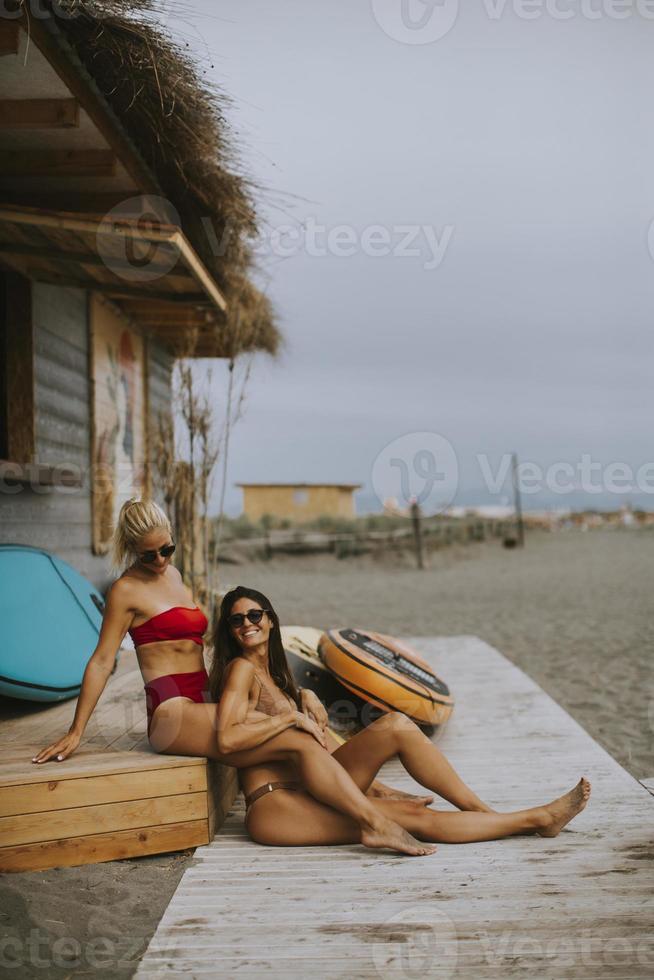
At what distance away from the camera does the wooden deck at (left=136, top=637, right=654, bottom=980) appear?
2141 millimetres

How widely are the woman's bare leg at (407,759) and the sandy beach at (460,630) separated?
0.76m

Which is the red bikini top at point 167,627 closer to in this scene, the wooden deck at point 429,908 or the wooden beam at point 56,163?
the wooden deck at point 429,908

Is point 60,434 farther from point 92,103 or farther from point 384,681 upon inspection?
point 384,681

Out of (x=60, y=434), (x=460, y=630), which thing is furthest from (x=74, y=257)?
(x=460, y=630)

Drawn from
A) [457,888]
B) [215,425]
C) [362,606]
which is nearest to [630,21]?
[215,425]

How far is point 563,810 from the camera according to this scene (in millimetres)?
3006

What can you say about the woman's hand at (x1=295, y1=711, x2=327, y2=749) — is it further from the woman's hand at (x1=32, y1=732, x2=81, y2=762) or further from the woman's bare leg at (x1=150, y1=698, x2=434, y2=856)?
the woman's hand at (x1=32, y1=732, x2=81, y2=762)

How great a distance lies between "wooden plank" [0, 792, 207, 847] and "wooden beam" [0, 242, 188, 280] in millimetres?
2875

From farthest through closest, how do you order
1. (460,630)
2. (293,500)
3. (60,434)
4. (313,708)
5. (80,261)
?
(293,500) → (460,630) → (60,434) → (80,261) → (313,708)

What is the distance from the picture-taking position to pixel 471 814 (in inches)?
118

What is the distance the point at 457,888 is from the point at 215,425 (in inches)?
207

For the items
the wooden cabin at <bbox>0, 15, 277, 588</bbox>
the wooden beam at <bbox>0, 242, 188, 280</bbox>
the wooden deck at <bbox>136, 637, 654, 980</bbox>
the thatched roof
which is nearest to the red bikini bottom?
the wooden deck at <bbox>136, 637, 654, 980</bbox>

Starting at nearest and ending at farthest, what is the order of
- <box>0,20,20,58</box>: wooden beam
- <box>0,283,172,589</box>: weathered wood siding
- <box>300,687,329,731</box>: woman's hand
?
1. <box>0,20,20,58</box>: wooden beam
2. <box>300,687,329,731</box>: woman's hand
3. <box>0,283,172,589</box>: weathered wood siding

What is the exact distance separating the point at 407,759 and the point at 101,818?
3.78 feet
